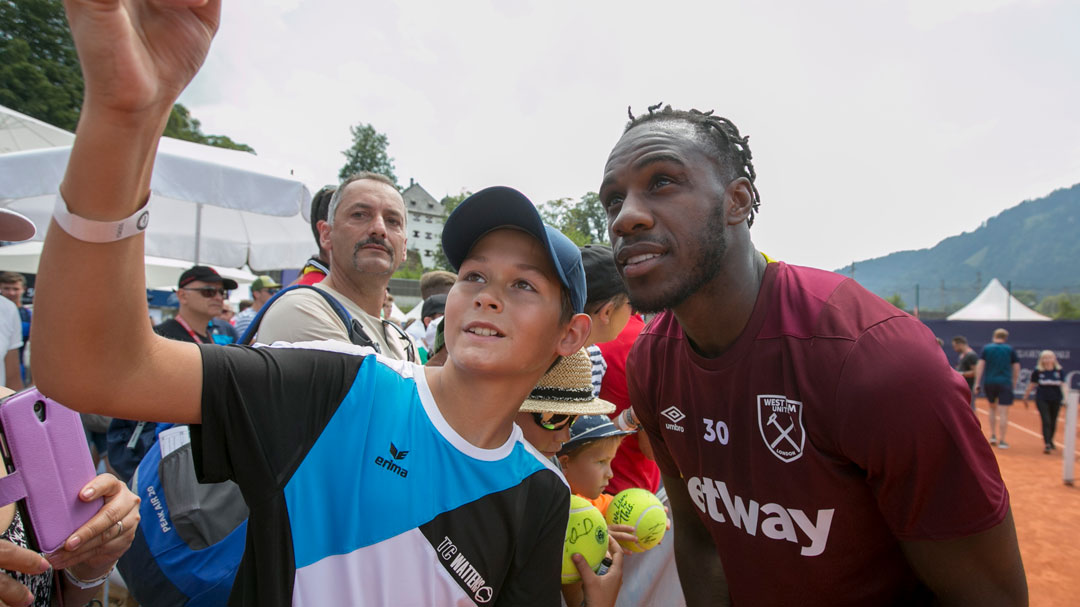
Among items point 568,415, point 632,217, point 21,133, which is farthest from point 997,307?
point 21,133

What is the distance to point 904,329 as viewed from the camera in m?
1.55

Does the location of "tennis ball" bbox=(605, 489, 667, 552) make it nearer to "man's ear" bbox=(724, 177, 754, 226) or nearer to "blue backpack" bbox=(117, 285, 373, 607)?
"man's ear" bbox=(724, 177, 754, 226)

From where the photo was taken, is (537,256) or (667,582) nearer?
(537,256)

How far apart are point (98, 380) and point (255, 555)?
608mm

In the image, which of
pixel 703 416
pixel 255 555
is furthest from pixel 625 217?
pixel 255 555

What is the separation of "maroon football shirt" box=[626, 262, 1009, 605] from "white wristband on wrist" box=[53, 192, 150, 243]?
1679mm

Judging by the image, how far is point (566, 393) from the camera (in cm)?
231

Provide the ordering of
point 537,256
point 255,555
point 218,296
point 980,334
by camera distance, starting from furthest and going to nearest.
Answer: point 980,334
point 218,296
point 537,256
point 255,555

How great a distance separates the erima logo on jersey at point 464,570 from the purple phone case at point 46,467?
95 cm

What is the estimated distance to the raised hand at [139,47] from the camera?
77 cm

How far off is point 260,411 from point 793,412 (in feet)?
5.02

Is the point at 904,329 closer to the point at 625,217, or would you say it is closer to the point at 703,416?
the point at 703,416

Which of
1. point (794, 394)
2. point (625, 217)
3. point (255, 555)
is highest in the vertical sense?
point (625, 217)

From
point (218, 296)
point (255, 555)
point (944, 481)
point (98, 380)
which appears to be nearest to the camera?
point (98, 380)
